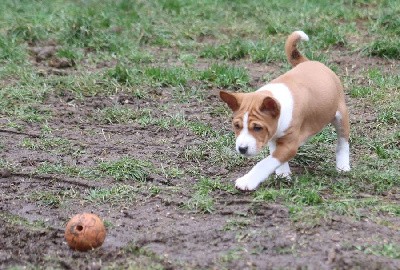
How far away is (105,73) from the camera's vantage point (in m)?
9.94

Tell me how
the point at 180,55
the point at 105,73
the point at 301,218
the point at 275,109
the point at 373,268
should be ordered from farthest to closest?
the point at 180,55 < the point at 105,73 < the point at 275,109 < the point at 301,218 < the point at 373,268

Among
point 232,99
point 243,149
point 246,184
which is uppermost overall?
point 232,99

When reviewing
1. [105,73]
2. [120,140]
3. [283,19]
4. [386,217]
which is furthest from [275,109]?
[283,19]

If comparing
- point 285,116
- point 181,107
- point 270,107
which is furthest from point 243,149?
Result: point 181,107

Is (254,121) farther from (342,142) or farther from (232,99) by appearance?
(342,142)

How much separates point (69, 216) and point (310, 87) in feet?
6.88

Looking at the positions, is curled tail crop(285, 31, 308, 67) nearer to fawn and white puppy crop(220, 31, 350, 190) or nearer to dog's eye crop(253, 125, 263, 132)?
fawn and white puppy crop(220, 31, 350, 190)

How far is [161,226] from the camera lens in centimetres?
609

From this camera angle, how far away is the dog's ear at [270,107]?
6.20m

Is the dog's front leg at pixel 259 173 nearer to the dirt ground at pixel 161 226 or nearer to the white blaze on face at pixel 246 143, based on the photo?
the dirt ground at pixel 161 226

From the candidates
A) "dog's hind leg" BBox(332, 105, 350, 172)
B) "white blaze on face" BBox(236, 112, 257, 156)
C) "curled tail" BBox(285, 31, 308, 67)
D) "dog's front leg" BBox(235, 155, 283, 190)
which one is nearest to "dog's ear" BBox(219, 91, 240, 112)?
"white blaze on face" BBox(236, 112, 257, 156)

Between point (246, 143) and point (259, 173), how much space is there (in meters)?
0.39

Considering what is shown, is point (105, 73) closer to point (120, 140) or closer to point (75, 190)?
point (120, 140)

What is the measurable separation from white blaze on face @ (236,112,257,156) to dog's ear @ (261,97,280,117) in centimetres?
13
